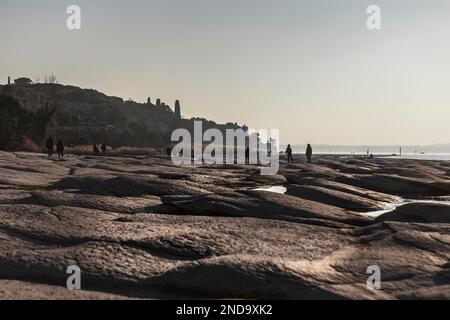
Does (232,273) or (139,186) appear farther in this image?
(139,186)

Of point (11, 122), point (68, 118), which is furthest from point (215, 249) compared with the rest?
point (68, 118)

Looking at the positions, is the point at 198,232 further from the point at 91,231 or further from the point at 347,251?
the point at 347,251

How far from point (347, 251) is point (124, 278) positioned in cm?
312

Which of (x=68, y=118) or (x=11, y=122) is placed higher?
(x=68, y=118)

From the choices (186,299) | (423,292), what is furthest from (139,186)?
(423,292)

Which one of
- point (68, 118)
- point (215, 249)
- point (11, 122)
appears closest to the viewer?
point (215, 249)

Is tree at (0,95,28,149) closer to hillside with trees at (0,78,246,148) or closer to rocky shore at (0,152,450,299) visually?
hillside with trees at (0,78,246,148)

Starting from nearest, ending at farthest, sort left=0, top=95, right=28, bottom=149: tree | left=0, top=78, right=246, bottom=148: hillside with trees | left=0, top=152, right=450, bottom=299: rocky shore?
1. left=0, top=152, right=450, bottom=299: rocky shore
2. left=0, top=95, right=28, bottom=149: tree
3. left=0, top=78, right=246, bottom=148: hillside with trees

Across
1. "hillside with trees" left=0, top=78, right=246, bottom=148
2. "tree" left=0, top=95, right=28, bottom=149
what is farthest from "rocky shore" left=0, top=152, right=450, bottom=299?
"hillside with trees" left=0, top=78, right=246, bottom=148

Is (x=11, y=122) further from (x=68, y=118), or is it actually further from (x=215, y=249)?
(x=68, y=118)

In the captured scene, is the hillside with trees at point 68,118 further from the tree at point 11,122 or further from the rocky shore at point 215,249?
the rocky shore at point 215,249

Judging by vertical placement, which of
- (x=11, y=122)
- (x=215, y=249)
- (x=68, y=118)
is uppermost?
(x=68, y=118)

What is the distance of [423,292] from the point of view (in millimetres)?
4500

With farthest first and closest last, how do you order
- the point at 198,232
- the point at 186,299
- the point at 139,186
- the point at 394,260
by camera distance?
the point at 139,186 → the point at 198,232 → the point at 394,260 → the point at 186,299
